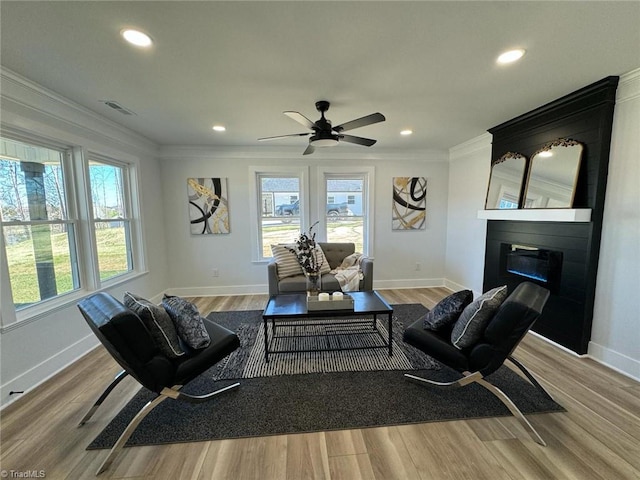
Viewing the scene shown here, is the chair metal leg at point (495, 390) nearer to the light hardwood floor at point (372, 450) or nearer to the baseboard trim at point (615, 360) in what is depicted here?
the light hardwood floor at point (372, 450)

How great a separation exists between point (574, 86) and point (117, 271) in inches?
206

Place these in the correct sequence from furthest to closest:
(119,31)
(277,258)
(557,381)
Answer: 1. (277,258)
2. (557,381)
3. (119,31)

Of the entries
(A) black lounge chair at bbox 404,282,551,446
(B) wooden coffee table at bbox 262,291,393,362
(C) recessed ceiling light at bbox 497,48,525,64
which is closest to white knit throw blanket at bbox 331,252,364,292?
(B) wooden coffee table at bbox 262,291,393,362

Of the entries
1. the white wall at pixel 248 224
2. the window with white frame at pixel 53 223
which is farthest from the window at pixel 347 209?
the window with white frame at pixel 53 223

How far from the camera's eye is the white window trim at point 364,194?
4.47 m

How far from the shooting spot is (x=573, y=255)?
100 inches

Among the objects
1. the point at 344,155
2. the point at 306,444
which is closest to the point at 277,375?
the point at 306,444

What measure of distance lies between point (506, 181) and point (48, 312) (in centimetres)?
498

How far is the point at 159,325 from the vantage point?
1642 mm

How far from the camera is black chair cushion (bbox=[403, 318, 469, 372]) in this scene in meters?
1.80

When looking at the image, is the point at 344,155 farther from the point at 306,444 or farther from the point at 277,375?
the point at 306,444

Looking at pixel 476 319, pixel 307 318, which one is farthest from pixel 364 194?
pixel 476 319

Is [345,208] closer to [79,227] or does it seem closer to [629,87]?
[629,87]

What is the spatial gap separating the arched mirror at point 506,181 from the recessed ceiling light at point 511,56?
5.22 feet
